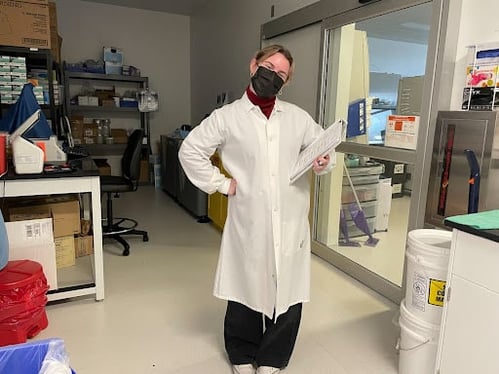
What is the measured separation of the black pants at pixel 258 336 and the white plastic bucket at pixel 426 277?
50 centimetres

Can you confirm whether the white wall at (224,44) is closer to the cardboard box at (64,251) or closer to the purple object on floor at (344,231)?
the purple object on floor at (344,231)

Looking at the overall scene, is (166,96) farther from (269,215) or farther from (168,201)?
(269,215)

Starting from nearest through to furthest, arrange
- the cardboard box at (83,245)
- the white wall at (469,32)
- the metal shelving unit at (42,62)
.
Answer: the white wall at (469,32)
the cardboard box at (83,245)
the metal shelving unit at (42,62)

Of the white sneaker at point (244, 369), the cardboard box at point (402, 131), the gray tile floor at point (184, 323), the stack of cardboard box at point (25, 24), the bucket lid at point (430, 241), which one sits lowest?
the gray tile floor at point (184, 323)

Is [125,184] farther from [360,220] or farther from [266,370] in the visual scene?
[266,370]

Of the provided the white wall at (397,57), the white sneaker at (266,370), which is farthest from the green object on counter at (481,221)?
the white wall at (397,57)

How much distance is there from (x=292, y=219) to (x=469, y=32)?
151cm

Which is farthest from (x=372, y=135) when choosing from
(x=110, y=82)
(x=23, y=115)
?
(x=110, y=82)

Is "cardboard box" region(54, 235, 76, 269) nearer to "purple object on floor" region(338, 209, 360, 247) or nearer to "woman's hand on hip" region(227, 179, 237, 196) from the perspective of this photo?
"woman's hand on hip" region(227, 179, 237, 196)

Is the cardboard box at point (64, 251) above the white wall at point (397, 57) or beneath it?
beneath

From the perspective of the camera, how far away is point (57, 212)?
2.64m

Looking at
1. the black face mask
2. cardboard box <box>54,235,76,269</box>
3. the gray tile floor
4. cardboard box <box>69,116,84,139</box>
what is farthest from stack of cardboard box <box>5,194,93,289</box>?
cardboard box <box>69,116,84,139</box>

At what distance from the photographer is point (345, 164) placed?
3047 mm

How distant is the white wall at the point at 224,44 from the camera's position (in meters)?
3.96
